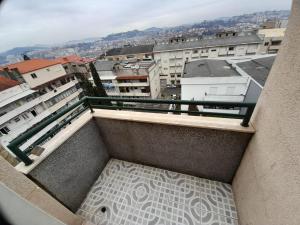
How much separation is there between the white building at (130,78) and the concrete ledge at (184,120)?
15.2 meters

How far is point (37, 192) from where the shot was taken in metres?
1.10

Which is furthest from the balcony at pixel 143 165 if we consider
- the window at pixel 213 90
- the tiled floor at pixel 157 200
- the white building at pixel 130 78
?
the white building at pixel 130 78

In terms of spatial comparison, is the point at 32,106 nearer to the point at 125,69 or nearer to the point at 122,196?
the point at 125,69

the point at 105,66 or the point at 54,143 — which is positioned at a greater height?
the point at 54,143

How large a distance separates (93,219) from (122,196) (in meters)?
0.45

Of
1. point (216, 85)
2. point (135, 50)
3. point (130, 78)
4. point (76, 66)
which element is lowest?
point (130, 78)

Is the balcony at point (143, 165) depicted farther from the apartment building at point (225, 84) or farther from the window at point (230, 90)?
the window at point (230, 90)

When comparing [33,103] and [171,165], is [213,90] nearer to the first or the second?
[171,165]

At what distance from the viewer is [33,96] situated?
1184cm

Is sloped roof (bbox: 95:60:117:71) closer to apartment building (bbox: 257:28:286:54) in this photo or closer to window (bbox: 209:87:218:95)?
window (bbox: 209:87:218:95)

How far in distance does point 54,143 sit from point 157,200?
154 cm

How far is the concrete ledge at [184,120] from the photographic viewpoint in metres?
1.51

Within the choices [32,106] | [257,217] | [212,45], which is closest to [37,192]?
[257,217]

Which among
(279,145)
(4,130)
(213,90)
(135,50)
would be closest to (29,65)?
(4,130)
